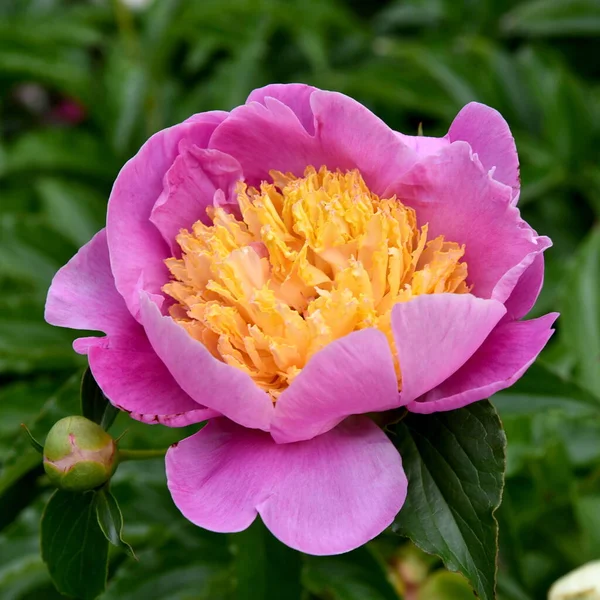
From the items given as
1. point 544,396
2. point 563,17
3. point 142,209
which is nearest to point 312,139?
point 142,209

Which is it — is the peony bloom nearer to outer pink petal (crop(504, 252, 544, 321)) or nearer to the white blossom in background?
outer pink petal (crop(504, 252, 544, 321))

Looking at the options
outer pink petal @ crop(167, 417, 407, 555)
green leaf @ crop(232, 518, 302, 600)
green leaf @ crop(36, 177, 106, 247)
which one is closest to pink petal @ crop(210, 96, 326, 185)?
outer pink petal @ crop(167, 417, 407, 555)

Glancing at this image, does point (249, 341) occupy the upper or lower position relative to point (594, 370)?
upper

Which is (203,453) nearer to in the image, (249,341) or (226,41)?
(249,341)

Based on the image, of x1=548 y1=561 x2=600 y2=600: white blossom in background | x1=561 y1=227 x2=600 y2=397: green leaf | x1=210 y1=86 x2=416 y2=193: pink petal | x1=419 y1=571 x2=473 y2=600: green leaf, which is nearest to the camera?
x1=210 y1=86 x2=416 y2=193: pink petal

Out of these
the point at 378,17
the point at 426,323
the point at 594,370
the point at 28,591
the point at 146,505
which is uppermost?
the point at 426,323

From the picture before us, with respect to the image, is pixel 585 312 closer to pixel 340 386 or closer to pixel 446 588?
pixel 446 588

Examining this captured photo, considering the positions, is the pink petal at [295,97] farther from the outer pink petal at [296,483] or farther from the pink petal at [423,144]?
the outer pink petal at [296,483]

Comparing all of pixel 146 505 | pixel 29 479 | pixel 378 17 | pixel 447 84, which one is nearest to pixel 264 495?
pixel 146 505

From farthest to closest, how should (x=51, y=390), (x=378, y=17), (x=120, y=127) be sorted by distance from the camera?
1. (x=378, y=17)
2. (x=120, y=127)
3. (x=51, y=390)
